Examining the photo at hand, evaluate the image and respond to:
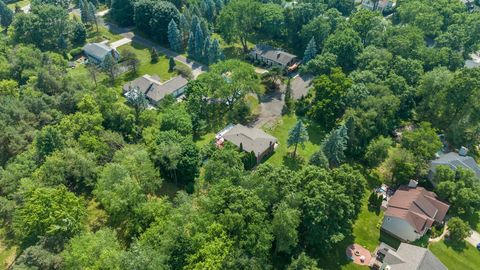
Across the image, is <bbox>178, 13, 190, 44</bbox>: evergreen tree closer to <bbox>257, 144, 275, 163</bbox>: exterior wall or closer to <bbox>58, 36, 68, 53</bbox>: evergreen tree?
<bbox>58, 36, 68, 53</bbox>: evergreen tree

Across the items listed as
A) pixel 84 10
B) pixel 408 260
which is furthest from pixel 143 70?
pixel 408 260

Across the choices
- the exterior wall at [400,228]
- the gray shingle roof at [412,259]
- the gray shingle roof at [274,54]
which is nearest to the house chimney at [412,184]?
the exterior wall at [400,228]

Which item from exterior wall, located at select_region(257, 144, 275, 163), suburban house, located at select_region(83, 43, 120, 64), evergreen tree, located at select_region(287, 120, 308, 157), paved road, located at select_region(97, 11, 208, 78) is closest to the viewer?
evergreen tree, located at select_region(287, 120, 308, 157)

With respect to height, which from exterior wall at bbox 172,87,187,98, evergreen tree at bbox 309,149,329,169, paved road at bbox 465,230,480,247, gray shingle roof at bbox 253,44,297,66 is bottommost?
paved road at bbox 465,230,480,247

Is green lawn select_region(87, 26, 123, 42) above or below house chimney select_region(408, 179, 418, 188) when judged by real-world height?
below

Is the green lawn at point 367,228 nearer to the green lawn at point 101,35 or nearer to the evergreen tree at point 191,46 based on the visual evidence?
the evergreen tree at point 191,46

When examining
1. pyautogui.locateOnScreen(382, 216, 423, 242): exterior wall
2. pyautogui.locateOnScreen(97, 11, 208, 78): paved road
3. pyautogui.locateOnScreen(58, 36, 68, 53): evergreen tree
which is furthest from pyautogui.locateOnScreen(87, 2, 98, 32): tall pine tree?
pyautogui.locateOnScreen(382, 216, 423, 242): exterior wall
